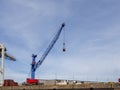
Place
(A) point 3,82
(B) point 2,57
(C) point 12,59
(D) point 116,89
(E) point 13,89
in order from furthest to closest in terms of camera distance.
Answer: (C) point 12,59 → (B) point 2,57 → (A) point 3,82 → (E) point 13,89 → (D) point 116,89

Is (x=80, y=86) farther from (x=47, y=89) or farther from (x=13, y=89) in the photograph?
(x=13, y=89)

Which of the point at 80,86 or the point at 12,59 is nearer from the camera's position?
the point at 80,86

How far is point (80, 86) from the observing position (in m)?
45.6

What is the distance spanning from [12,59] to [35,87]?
153 ft

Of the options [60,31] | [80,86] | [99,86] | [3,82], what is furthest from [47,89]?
[60,31]

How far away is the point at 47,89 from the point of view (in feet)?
158

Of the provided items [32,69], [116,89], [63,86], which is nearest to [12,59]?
[32,69]

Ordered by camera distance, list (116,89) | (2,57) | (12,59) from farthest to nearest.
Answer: (12,59) < (2,57) < (116,89)

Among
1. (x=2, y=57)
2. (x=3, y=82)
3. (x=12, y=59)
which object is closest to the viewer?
(x=3, y=82)

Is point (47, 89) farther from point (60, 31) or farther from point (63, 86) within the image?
point (60, 31)

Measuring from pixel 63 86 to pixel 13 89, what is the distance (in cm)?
1052

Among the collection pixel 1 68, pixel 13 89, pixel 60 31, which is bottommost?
pixel 13 89

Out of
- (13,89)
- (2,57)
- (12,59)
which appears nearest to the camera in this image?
(13,89)

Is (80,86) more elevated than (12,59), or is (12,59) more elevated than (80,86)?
(12,59)
